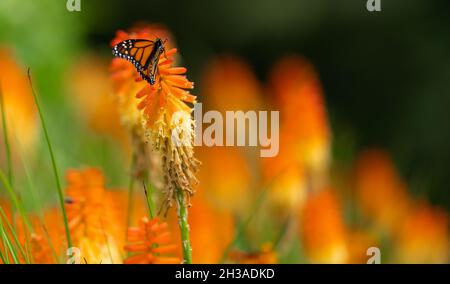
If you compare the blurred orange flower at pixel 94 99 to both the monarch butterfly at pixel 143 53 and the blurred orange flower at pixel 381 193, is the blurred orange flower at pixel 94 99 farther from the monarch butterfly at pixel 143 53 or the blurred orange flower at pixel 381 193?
the monarch butterfly at pixel 143 53

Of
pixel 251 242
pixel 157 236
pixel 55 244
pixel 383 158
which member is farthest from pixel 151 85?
pixel 383 158

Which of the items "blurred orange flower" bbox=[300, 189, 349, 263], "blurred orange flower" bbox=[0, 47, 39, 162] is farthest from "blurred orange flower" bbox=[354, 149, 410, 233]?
"blurred orange flower" bbox=[0, 47, 39, 162]

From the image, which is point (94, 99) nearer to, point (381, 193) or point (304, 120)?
point (381, 193)

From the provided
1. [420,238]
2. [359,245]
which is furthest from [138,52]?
[420,238]

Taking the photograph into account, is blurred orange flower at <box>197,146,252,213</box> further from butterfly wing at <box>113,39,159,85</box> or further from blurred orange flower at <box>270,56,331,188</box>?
butterfly wing at <box>113,39,159,85</box>

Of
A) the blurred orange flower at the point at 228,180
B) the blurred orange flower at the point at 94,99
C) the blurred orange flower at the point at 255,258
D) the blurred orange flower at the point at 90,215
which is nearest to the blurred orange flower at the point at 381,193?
the blurred orange flower at the point at 228,180

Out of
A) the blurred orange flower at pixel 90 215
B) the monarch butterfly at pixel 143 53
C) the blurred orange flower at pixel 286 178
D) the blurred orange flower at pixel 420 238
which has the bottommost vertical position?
the blurred orange flower at pixel 420 238
